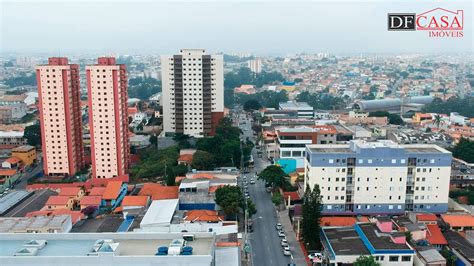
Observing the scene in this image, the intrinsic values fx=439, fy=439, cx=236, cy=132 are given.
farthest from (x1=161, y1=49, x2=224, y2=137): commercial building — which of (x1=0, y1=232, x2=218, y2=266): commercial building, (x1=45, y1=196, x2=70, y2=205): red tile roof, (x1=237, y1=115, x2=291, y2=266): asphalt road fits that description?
(x1=0, y1=232, x2=218, y2=266): commercial building

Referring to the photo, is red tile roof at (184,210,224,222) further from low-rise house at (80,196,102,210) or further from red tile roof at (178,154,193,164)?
red tile roof at (178,154,193,164)

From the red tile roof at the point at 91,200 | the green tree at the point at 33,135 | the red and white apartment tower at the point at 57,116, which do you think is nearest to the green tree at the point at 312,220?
the red tile roof at the point at 91,200

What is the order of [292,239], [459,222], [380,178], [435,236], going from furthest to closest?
1. [380,178]
2. [459,222]
3. [292,239]
4. [435,236]

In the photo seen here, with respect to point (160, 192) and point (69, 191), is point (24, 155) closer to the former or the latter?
point (69, 191)

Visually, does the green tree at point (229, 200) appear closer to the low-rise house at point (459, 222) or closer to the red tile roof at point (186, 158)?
the red tile roof at point (186, 158)

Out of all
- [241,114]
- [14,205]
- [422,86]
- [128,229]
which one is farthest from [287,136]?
[422,86]

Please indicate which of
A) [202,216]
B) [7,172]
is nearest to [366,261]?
[202,216]
